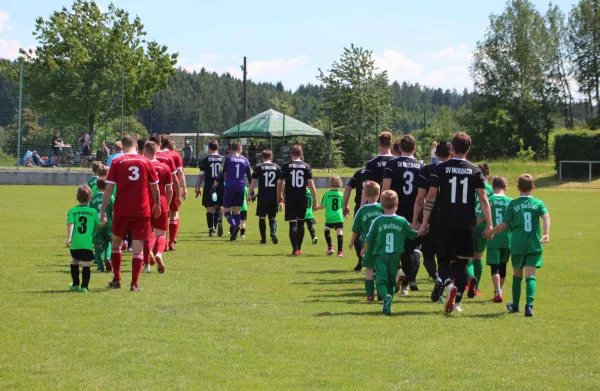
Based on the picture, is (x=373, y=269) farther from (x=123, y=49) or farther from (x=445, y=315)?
(x=123, y=49)

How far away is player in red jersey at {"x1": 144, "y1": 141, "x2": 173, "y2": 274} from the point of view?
12.9 metres

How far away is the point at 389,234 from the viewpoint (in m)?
10.3

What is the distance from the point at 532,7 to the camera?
82.5 m

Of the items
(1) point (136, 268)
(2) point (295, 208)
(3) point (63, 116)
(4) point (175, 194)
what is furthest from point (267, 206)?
(3) point (63, 116)

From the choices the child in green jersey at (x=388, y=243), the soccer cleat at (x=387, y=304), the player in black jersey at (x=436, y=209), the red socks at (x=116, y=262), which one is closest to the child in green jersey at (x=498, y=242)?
the player in black jersey at (x=436, y=209)

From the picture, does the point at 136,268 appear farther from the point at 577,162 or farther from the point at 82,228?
the point at 577,162

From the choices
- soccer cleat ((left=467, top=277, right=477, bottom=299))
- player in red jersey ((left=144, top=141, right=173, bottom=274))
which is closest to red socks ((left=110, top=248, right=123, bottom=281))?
player in red jersey ((left=144, top=141, right=173, bottom=274))

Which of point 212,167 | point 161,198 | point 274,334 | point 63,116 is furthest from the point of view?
point 63,116

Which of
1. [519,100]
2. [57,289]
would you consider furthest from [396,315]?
[519,100]

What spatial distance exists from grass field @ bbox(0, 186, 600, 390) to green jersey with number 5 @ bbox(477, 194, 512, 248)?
0.82 metres

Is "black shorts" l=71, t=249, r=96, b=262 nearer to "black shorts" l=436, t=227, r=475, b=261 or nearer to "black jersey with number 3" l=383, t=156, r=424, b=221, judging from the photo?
"black jersey with number 3" l=383, t=156, r=424, b=221

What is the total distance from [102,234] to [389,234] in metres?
4.89

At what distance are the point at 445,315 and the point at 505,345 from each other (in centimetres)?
176

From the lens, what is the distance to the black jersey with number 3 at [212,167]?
20.0m
